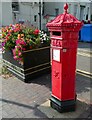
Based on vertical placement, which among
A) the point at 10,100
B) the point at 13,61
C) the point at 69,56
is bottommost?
the point at 10,100

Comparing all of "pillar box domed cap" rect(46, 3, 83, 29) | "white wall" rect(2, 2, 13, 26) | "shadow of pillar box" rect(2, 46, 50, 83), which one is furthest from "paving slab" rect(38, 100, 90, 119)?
"white wall" rect(2, 2, 13, 26)

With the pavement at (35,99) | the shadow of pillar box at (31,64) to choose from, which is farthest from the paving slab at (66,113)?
the shadow of pillar box at (31,64)

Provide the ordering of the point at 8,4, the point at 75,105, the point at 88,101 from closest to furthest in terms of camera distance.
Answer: the point at 75,105 < the point at 88,101 < the point at 8,4

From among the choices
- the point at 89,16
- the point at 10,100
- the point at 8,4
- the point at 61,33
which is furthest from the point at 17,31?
the point at 89,16

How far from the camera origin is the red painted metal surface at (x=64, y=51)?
3102 millimetres

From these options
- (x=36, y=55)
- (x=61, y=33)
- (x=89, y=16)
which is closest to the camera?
(x=61, y=33)

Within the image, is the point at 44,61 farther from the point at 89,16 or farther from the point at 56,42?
the point at 89,16

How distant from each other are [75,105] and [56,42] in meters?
1.39

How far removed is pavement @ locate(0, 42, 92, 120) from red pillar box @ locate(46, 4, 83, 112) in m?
0.21

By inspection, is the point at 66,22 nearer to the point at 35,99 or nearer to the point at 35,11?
the point at 35,99

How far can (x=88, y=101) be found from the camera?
398 cm

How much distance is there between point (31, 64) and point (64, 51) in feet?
6.79

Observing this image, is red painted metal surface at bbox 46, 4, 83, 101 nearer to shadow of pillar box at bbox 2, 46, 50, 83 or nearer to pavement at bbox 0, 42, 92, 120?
pavement at bbox 0, 42, 92, 120

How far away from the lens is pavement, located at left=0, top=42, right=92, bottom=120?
350 centimetres
